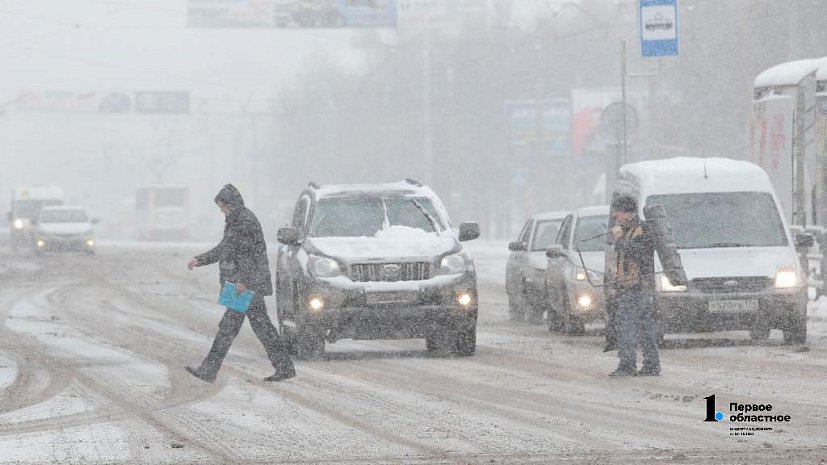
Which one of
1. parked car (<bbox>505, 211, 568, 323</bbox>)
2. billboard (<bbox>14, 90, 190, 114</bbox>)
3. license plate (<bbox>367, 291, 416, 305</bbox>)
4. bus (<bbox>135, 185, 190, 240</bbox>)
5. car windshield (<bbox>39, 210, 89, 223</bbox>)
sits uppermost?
billboard (<bbox>14, 90, 190, 114</bbox>)

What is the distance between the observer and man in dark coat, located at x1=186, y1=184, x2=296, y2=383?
46.7 feet

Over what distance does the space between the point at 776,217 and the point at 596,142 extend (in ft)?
205

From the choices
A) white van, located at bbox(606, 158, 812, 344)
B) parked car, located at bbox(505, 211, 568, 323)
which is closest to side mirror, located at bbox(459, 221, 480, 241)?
white van, located at bbox(606, 158, 812, 344)

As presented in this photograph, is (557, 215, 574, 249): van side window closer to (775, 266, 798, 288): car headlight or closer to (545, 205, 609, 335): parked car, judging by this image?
(545, 205, 609, 335): parked car

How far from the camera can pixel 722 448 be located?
9539 millimetres

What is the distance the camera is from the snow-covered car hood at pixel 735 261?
683 inches

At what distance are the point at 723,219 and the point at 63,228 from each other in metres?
37.4

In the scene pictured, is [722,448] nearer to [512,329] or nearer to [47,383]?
[47,383]

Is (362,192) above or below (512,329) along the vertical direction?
above

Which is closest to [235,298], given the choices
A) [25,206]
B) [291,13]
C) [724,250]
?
[724,250]

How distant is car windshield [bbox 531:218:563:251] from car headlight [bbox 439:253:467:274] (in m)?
6.14

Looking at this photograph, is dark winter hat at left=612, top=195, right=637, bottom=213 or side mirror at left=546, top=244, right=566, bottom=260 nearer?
dark winter hat at left=612, top=195, right=637, bottom=213

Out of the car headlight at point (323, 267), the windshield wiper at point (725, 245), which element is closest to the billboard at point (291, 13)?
the windshield wiper at point (725, 245)

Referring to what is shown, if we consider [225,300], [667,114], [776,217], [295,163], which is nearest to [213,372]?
[225,300]
